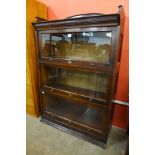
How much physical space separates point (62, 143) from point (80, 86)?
795 millimetres

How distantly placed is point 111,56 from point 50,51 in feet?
3.07

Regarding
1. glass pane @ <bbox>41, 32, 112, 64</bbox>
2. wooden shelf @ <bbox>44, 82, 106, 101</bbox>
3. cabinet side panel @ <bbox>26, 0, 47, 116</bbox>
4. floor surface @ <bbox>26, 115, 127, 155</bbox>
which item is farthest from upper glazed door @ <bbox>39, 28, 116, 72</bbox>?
floor surface @ <bbox>26, 115, 127, 155</bbox>

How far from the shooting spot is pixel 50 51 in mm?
1868

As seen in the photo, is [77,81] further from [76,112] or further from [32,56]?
[32,56]

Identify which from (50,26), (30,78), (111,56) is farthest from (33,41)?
(111,56)

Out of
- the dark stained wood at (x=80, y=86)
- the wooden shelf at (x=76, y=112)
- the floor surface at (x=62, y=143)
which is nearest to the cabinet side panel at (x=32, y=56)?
the dark stained wood at (x=80, y=86)

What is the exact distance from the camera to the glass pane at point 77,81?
1.65 meters

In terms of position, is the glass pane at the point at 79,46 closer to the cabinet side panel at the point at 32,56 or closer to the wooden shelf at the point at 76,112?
the cabinet side panel at the point at 32,56

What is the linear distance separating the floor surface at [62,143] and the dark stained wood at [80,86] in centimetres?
8

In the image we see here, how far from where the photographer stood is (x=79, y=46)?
A: 1.73 metres
